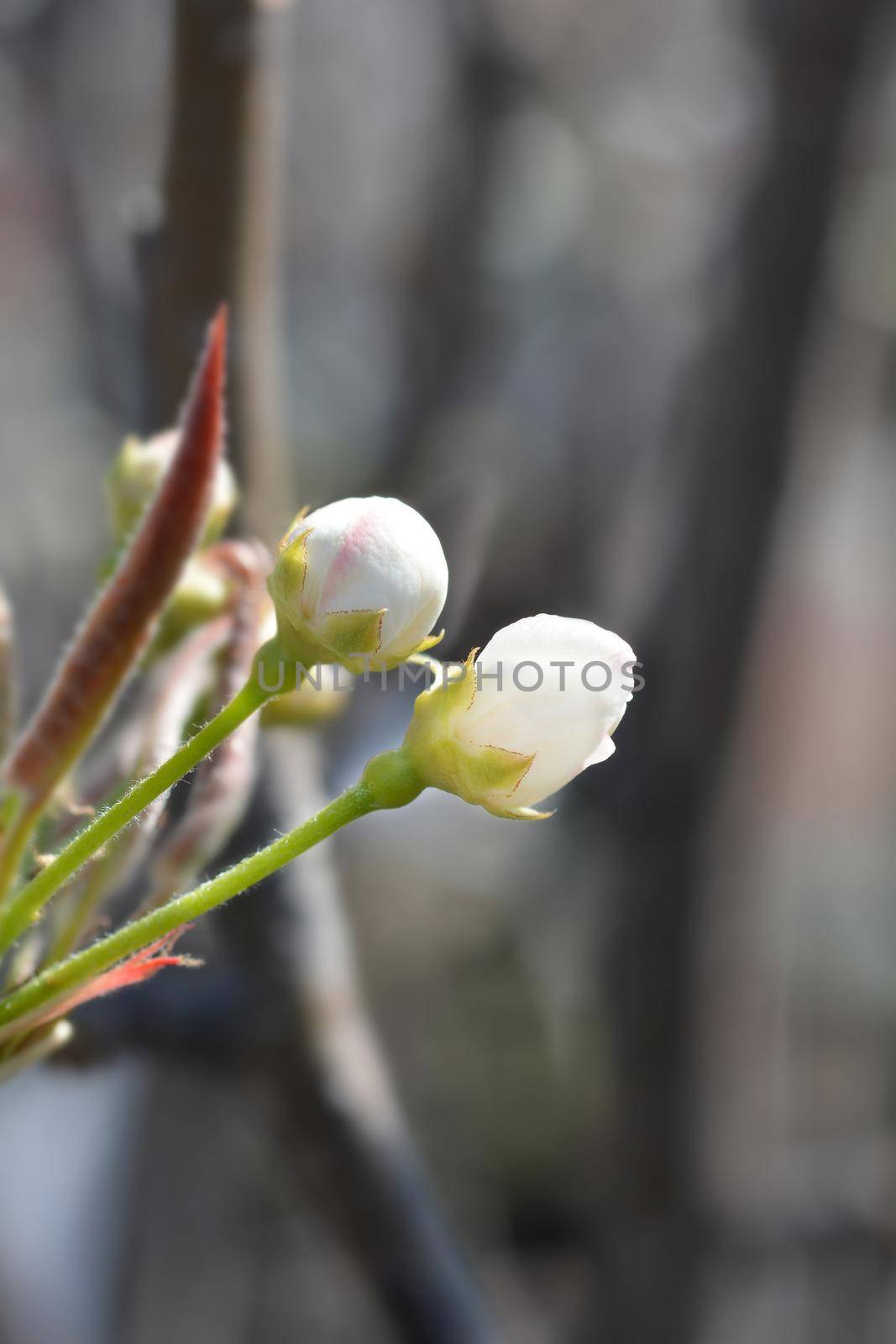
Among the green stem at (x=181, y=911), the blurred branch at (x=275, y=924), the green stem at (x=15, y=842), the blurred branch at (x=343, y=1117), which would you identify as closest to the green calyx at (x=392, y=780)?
the green stem at (x=181, y=911)

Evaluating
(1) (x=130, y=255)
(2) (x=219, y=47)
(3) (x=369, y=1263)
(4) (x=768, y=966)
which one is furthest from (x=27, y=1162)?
(2) (x=219, y=47)

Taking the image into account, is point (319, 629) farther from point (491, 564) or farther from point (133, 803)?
point (491, 564)

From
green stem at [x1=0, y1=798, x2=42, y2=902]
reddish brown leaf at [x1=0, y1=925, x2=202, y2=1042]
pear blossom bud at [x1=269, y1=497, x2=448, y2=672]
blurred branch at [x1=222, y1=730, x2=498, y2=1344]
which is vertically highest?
pear blossom bud at [x1=269, y1=497, x2=448, y2=672]

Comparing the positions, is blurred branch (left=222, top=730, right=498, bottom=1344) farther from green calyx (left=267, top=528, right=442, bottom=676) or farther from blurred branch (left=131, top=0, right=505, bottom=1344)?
green calyx (left=267, top=528, right=442, bottom=676)

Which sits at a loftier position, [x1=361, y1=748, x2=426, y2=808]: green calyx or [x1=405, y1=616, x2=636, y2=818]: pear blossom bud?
[x1=405, y1=616, x2=636, y2=818]: pear blossom bud

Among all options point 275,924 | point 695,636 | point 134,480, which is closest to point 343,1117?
point 275,924

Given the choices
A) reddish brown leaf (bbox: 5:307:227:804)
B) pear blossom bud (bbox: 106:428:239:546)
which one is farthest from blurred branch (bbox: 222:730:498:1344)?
reddish brown leaf (bbox: 5:307:227:804)

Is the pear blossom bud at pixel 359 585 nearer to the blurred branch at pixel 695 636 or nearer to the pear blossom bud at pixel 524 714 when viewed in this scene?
the pear blossom bud at pixel 524 714
